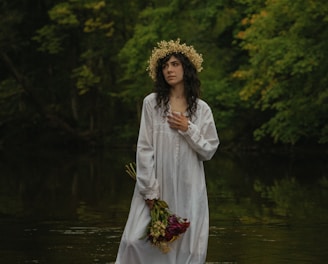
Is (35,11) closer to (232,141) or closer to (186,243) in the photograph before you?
(232,141)

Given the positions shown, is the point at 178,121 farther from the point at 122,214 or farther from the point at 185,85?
the point at 122,214

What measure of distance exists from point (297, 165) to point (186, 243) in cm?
2975

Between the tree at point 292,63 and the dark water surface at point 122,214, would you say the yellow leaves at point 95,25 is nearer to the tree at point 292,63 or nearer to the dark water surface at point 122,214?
the tree at point 292,63

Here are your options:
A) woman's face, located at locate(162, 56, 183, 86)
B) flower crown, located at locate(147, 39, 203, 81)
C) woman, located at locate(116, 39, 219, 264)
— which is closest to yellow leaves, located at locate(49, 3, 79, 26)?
flower crown, located at locate(147, 39, 203, 81)

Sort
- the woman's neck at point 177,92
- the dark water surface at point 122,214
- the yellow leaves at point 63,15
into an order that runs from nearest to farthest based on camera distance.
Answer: the woman's neck at point 177,92 < the dark water surface at point 122,214 < the yellow leaves at point 63,15

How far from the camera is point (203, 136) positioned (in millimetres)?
9953

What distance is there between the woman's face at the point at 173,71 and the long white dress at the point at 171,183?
20 centimetres

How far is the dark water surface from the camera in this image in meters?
13.7

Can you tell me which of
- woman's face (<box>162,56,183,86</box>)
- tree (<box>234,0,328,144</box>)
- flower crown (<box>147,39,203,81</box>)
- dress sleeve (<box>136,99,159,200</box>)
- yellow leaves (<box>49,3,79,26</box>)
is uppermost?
yellow leaves (<box>49,3,79,26</box>)

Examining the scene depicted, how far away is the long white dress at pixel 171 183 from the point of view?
9.77m

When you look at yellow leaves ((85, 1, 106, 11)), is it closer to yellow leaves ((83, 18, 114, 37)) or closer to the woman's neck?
yellow leaves ((83, 18, 114, 37))

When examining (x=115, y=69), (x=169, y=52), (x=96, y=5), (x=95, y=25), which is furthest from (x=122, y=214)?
(x=115, y=69)

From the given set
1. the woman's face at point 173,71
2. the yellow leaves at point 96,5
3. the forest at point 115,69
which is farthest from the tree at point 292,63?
the woman's face at point 173,71

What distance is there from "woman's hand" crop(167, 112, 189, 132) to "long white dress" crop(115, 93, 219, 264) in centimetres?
5
